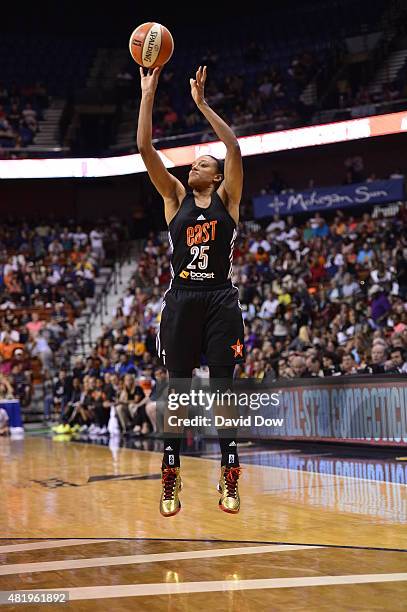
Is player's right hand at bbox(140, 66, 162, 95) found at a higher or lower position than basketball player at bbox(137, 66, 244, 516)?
higher

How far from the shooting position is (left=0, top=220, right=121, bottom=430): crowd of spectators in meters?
20.5

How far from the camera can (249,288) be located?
18.7m

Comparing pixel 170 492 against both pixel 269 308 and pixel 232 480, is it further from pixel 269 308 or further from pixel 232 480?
pixel 269 308

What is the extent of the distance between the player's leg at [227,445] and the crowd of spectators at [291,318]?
6173 mm

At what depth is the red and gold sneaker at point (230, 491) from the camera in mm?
5887

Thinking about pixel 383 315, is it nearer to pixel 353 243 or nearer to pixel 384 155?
pixel 353 243

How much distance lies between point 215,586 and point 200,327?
1607 millimetres

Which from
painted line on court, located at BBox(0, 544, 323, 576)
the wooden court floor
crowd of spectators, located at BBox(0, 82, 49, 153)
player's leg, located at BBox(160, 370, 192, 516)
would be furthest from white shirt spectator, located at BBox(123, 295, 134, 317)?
player's leg, located at BBox(160, 370, 192, 516)

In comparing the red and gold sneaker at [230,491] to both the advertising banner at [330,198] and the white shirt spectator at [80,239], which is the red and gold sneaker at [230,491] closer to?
the advertising banner at [330,198]

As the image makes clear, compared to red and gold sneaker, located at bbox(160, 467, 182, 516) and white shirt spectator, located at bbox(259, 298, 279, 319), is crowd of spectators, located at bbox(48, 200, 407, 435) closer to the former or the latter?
white shirt spectator, located at bbox(259, 298, 279, 319)

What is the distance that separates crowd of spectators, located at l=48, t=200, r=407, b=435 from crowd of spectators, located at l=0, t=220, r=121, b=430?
1.28m

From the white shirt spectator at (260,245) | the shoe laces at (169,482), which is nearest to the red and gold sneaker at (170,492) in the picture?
the shoe laces at (169,482)

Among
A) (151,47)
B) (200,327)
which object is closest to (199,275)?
(200,327)

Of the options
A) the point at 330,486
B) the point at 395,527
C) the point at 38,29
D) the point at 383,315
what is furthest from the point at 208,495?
the point at 38,29
